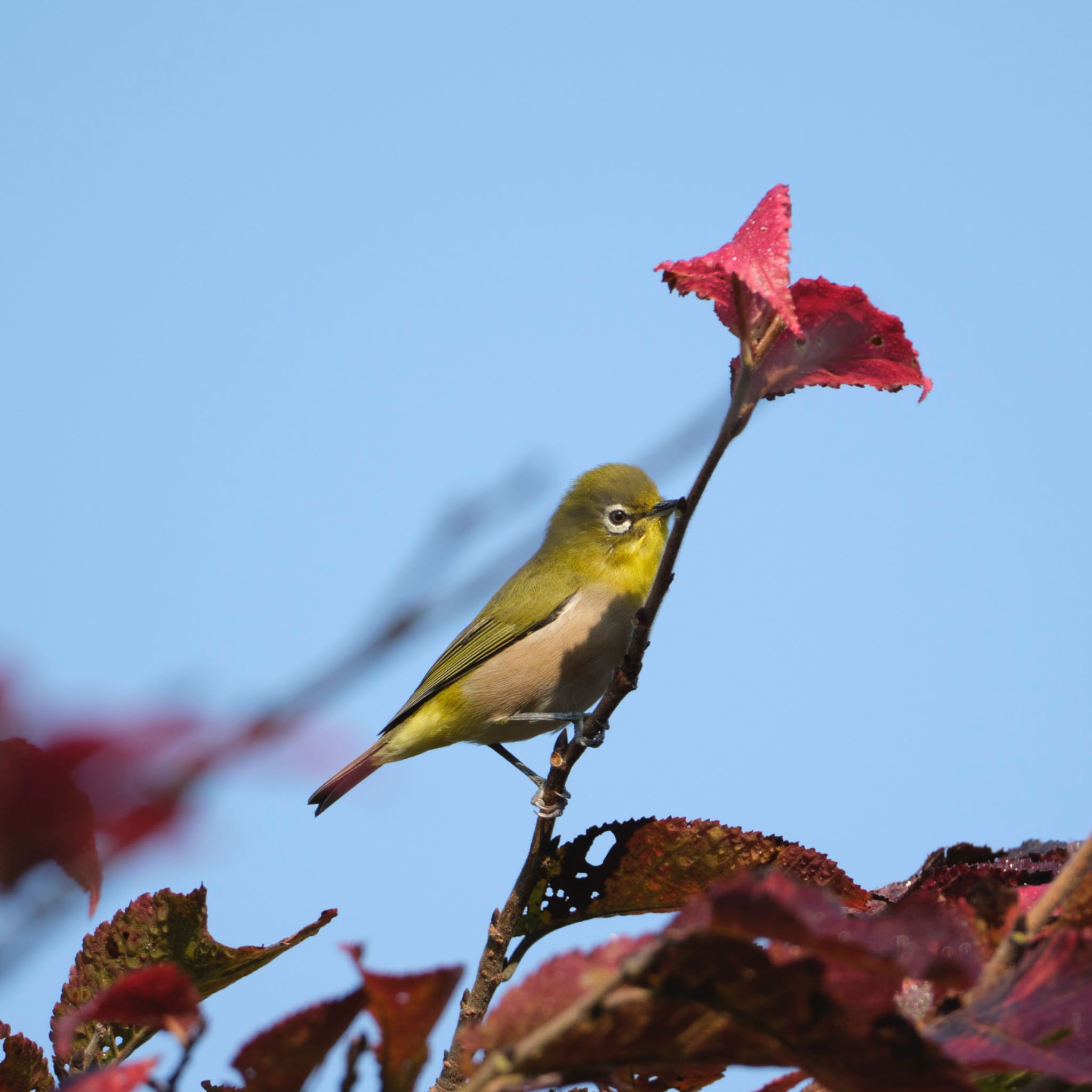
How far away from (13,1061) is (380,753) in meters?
4.74

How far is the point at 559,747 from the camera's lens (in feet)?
10.4

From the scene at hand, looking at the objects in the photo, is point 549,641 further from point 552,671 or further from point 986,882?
point 986,882

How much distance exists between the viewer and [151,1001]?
47.3 inches

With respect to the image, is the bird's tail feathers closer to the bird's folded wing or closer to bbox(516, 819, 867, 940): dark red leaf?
the bird's folded wing

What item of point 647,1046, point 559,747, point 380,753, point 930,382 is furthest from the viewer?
point 380,753

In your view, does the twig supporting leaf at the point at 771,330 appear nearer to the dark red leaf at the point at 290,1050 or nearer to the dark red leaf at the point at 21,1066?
the dark red leaf at the point at 290,1050

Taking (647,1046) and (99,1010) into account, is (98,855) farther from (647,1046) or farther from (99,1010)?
(647,1046)

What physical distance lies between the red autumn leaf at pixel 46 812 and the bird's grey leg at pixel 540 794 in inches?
57.7

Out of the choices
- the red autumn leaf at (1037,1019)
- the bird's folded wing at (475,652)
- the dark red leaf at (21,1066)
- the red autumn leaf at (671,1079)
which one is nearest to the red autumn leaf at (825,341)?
the red autumn leaf at (1037,1019)

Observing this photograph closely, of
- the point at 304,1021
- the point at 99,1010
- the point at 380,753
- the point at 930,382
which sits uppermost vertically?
the point at 380,753

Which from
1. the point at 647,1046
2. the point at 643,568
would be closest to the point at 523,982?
the point at 647,1046

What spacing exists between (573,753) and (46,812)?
181 centimetres

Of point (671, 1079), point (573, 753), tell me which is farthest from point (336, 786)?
point (671, 1079)

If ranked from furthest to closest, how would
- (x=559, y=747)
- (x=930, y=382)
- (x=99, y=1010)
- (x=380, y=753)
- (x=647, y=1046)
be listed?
1. (x=380, y=753)
2. (x=559, y=747)
3. (x=930, y=382)
4. (x=99, y=1010)
5. (x=647, y=1046)
